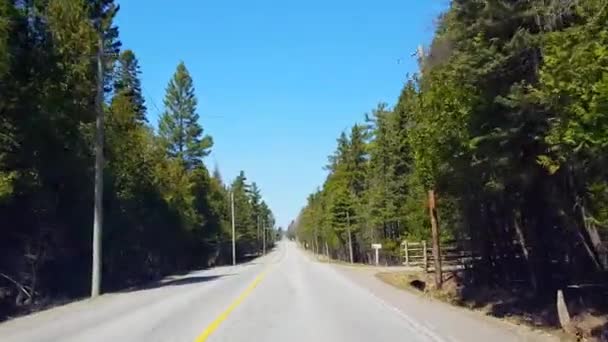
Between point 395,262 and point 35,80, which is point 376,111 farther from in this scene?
point 35,80

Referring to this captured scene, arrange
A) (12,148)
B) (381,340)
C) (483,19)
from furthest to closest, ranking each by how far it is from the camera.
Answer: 1. (12,148)
2. (483,19)
3. (381,340)

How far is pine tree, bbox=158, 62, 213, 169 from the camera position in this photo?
247ft

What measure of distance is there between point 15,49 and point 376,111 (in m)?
49.9

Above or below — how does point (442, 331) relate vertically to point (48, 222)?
below

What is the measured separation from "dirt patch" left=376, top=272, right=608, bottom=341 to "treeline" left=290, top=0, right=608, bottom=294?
4.48ft

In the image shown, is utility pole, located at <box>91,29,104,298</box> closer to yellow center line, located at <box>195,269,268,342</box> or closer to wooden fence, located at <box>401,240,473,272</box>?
yellow center line, located at <box>195,269,268,342</box>

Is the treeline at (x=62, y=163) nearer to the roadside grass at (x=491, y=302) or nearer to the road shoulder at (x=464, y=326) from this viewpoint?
the road shoulder at (x=464, y=326)

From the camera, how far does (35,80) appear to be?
26.6 metres

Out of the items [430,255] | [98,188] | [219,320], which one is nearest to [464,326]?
[219,320]

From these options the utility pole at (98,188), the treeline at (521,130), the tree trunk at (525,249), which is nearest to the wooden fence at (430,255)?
the treeline at (521,130)

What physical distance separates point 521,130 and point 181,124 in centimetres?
6394

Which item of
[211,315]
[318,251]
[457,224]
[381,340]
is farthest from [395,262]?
[318,251]

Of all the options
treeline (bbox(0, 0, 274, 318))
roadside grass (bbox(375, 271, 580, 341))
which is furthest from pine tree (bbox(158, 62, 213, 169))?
roadside grass (bbox(375, 271, 580, 341))

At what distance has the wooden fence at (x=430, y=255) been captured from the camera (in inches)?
1543
